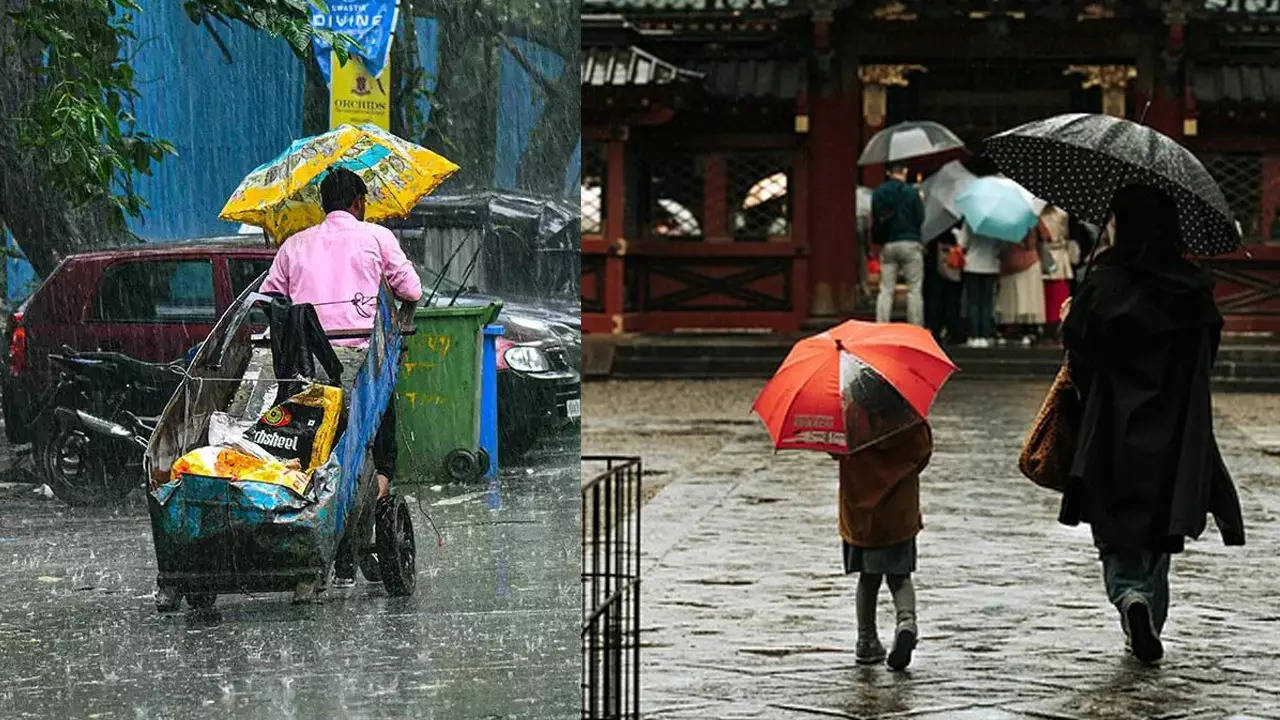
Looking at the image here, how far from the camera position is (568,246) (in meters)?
4.57

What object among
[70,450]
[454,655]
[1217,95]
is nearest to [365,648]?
[454,655]

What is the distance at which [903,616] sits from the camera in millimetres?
7582

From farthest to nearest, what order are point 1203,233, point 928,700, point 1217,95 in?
point 1217,95 → point 1203,233 → point 928,700

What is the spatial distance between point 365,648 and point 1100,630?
4755 mm

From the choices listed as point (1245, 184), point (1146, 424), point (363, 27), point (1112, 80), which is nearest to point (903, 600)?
point (1146, 424)

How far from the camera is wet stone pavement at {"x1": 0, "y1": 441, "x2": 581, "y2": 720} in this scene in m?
4.42

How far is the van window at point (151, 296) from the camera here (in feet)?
14.6

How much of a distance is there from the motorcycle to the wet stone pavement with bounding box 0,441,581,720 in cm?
6

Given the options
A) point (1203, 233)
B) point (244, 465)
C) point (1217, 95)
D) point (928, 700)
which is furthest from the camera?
point (1217, 95)

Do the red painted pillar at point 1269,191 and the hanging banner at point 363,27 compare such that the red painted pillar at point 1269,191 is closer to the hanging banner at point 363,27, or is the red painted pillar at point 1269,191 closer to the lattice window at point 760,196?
the lattice window at point 760,196

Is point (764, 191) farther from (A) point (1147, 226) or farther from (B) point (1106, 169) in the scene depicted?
(A) point (1147, 226)

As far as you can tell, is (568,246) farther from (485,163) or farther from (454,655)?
(454,655)

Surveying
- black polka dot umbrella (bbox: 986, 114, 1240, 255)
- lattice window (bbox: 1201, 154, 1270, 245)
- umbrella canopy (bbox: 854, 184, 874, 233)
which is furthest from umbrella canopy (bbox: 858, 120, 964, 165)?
black polka dot umbrella (bbox: 986, 114, 1240, 255)

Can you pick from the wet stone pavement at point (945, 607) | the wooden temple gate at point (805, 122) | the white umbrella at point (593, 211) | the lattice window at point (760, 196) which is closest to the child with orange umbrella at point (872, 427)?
the wet stone pavement at point (945, 607)
